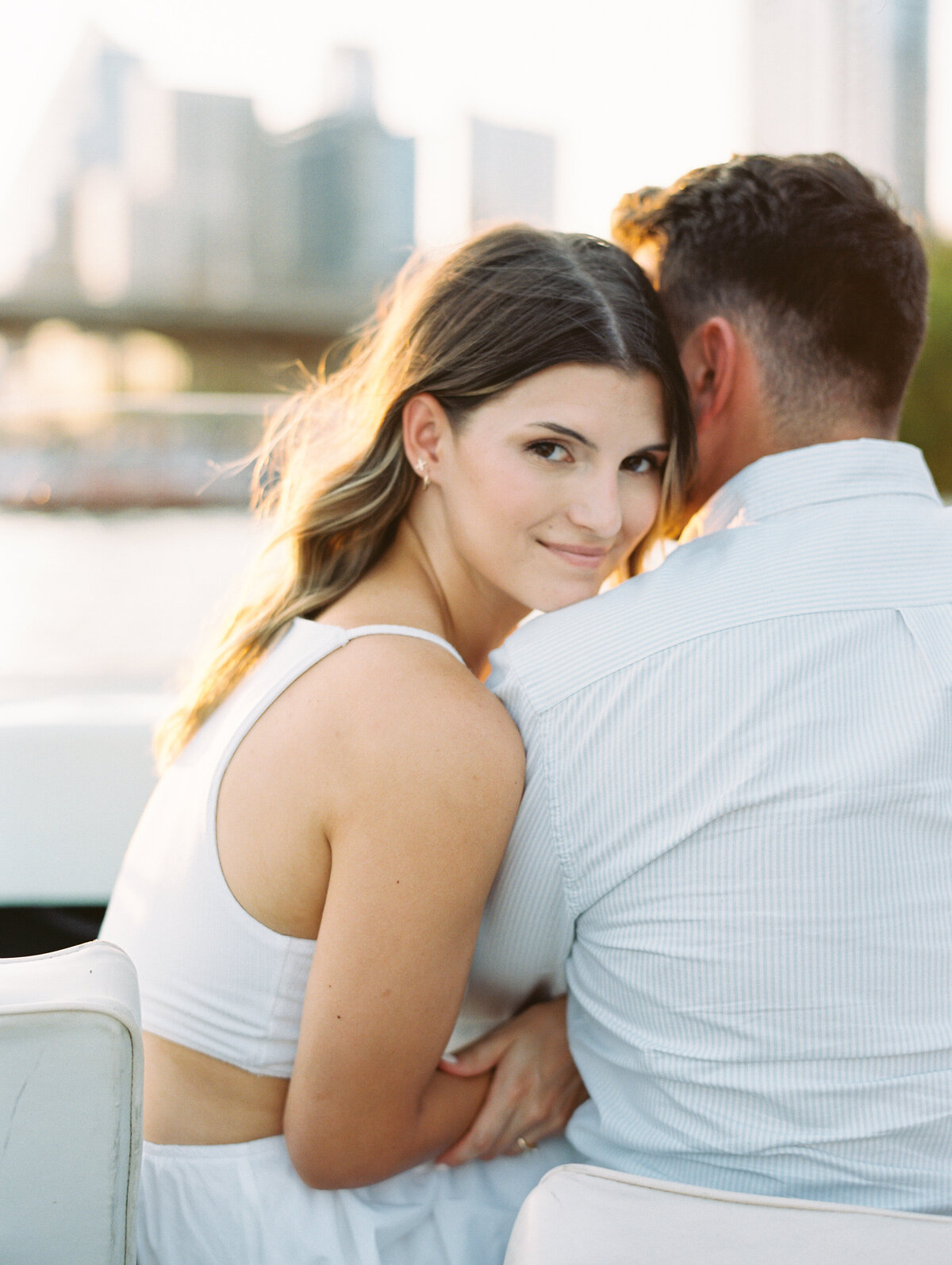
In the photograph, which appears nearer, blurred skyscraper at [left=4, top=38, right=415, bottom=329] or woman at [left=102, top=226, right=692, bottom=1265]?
woman at [left=102, top=226, right=692, bottom=1265]

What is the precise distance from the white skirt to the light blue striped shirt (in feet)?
0.83

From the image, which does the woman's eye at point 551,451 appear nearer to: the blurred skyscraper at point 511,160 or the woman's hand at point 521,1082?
the woman's hand at point 521,1082

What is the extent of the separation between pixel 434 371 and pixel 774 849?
69 centimetres

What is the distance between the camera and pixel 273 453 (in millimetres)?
1644

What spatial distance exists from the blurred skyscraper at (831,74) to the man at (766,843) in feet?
39.5

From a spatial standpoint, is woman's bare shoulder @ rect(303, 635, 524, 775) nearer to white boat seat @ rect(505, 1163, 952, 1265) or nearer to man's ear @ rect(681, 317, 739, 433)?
white boat seat @ rect(505, 1163, 952, 1265)

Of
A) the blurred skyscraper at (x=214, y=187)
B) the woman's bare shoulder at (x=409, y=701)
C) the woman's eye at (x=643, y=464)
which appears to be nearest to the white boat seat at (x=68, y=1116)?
the woman's bare shoulder at (x=409, y=701)

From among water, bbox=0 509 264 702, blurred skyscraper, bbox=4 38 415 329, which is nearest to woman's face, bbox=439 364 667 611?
water, bbox=0 509 264 702

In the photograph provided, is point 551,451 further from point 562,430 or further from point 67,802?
point 67,802

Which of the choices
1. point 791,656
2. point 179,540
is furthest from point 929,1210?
point 179,540

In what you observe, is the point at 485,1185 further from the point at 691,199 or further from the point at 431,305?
the point at 691,199

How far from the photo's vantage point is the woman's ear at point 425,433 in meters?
1.32

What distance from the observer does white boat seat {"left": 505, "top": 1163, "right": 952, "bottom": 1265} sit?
Answer: 2.65 feet

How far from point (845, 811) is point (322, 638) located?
56 cm
